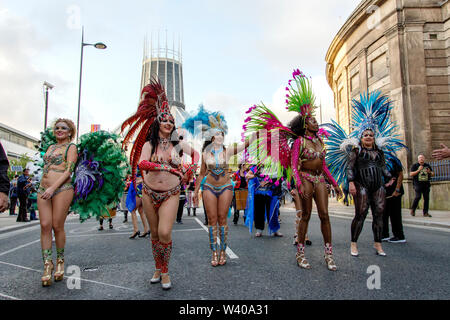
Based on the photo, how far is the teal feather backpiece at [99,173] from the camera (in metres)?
4.64

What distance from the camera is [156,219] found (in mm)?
3705

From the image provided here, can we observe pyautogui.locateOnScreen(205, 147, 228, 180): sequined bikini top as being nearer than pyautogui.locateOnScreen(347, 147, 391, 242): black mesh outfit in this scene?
Yes

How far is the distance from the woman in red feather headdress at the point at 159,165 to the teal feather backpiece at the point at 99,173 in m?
0.73

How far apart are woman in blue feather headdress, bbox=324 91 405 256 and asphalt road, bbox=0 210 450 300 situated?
623mm

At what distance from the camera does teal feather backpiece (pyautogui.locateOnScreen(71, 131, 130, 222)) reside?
15.2ft

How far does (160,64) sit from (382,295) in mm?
131764

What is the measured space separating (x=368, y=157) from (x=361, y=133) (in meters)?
0.47

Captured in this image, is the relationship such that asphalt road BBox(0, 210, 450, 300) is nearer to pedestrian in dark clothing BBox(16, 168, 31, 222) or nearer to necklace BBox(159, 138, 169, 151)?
necklace BBox(159, 138, 169, 151)

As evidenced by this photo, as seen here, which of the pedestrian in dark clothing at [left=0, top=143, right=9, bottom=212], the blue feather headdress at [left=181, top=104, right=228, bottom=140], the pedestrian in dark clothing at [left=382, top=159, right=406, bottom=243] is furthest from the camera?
the pedestrian in dark clothing at [left=382, top=159, right=406, bottom=243]

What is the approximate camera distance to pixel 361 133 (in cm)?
552

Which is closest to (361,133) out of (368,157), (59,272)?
(368,157)

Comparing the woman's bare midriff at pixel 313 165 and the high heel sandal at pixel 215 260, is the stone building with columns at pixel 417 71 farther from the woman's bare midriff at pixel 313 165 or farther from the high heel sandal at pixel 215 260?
the high heel sandal at pixel 215 260

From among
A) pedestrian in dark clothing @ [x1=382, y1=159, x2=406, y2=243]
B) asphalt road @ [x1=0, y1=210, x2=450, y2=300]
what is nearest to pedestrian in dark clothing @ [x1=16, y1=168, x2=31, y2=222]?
asphalt road @ [x1=0, y1=210, x2=450, y2=300]
